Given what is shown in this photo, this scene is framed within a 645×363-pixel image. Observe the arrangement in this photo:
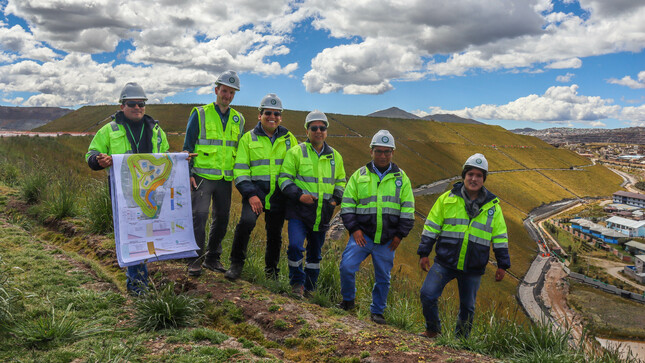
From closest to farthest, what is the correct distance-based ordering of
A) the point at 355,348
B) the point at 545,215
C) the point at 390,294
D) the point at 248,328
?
the point at 355,348 → the point at 248,328 → the point at 390,294 → the point at 545,215

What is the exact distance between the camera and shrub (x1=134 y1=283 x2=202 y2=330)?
366cm

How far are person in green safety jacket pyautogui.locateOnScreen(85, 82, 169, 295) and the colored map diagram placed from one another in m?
0.25

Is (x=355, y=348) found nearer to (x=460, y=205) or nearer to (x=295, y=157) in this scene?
(x=460, y=205)

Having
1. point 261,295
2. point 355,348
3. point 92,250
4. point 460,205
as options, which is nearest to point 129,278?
point 261,295

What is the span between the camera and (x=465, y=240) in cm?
452

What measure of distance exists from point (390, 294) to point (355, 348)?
2467 mm

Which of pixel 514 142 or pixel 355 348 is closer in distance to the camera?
pixel 355 348

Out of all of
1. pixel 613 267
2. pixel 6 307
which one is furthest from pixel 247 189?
pixel 613 267

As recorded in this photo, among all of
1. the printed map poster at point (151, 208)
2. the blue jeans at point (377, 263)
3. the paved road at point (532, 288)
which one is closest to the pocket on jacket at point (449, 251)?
the blue jeans at point (377, 263)

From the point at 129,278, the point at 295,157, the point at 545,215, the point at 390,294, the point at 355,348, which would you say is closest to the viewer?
the point at 355,348

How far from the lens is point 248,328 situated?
3865mm

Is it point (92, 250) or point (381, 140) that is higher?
point (381, 140)

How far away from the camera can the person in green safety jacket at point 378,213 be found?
4.71 m

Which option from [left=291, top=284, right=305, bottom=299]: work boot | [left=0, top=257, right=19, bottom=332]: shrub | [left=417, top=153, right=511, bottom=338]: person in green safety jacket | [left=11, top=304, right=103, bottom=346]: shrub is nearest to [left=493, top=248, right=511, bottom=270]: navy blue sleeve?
[left=417, top=153, right=511, bottom=338]: person in green safety jacket
